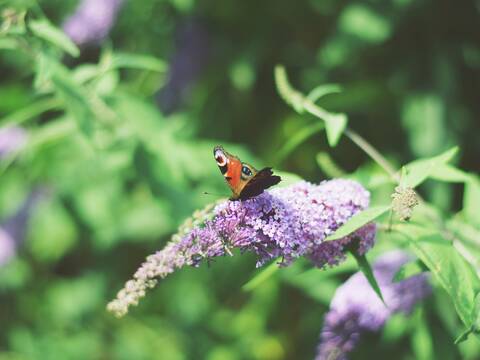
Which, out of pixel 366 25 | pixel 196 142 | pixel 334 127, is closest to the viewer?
pixel 334 127

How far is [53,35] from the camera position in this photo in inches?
76.8

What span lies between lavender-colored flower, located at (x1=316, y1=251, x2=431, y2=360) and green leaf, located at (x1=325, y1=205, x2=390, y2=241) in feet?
1.93

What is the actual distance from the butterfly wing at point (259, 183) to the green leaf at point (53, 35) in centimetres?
81

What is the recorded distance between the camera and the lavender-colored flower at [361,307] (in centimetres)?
193

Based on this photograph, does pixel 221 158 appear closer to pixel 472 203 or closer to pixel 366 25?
pixel 472 203

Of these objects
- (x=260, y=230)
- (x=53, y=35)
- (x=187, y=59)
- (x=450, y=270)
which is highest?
(x=187, y=59)

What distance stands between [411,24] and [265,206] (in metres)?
1.96

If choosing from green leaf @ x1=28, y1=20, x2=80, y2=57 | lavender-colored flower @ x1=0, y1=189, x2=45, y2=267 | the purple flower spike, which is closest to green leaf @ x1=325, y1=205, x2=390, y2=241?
the purple flower spike

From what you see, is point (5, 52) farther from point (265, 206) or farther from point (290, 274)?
point (265, 206)

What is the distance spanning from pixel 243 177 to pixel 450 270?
1.70 feet

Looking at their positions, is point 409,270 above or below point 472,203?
below

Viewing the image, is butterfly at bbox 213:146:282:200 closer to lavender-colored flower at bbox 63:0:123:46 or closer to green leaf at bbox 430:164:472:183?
green leaf at bbox 430:164:472:183

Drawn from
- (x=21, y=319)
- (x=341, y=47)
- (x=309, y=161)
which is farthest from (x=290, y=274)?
(x=21, y=319)

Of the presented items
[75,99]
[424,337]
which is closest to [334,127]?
[424,337]
